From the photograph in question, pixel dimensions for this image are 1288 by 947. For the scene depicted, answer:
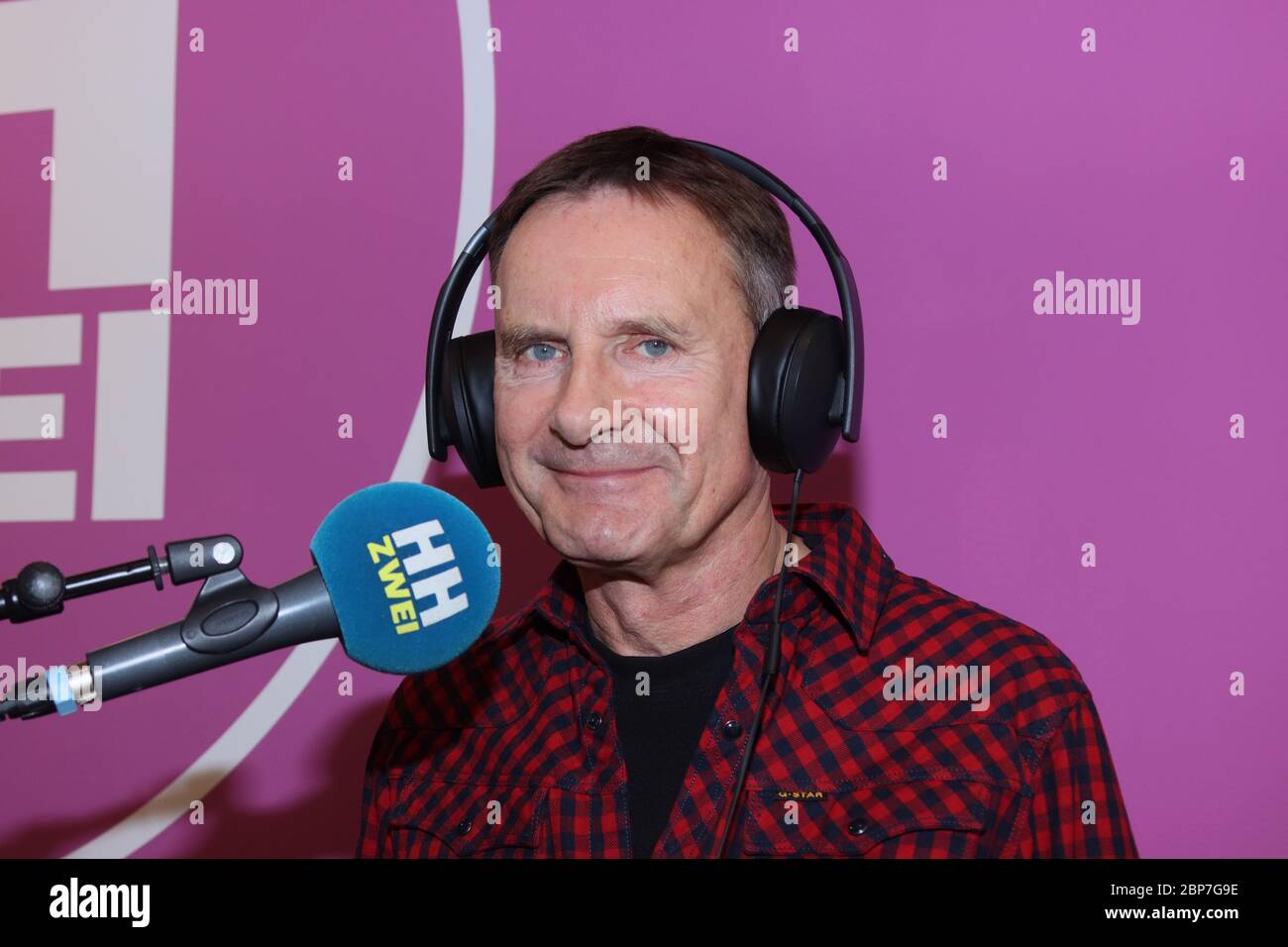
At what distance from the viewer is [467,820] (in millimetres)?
1526

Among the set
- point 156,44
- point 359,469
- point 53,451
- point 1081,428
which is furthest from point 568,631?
point 156,44

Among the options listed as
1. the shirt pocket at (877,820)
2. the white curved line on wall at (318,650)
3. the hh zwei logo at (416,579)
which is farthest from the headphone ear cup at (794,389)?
the white curved line on wall at (318,650)

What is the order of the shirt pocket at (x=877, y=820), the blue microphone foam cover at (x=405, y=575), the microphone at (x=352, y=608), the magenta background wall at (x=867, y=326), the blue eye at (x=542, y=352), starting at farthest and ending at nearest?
1. the magenta background wall at (x=867, y=326)
2. the blue eye at (x=542, y=352)
3. the shirt pocket at (x=877, y=820)
4. the blue microphone foam cover at (x=405, y=575)
5. the microphone at (x=352, y=608)

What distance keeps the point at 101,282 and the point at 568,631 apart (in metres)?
1.19

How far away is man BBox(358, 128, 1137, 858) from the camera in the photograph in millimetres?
1355

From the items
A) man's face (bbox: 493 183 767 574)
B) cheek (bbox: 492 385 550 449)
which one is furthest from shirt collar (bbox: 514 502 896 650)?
cheek (bbox: 492 385 550 449)

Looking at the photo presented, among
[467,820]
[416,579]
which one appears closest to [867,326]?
[467,820]

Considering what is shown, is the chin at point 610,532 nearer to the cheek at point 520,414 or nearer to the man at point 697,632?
the man at point 697,632

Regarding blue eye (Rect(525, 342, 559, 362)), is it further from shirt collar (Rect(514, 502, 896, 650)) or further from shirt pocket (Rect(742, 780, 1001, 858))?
shirt pocket (Rect(742, 780, 1001, 858))

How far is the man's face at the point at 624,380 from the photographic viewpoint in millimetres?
1365

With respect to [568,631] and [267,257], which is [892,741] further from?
[267,257]

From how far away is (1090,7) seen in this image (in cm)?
175

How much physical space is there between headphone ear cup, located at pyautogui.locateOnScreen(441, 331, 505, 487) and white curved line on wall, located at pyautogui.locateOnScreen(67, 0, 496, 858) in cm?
48
